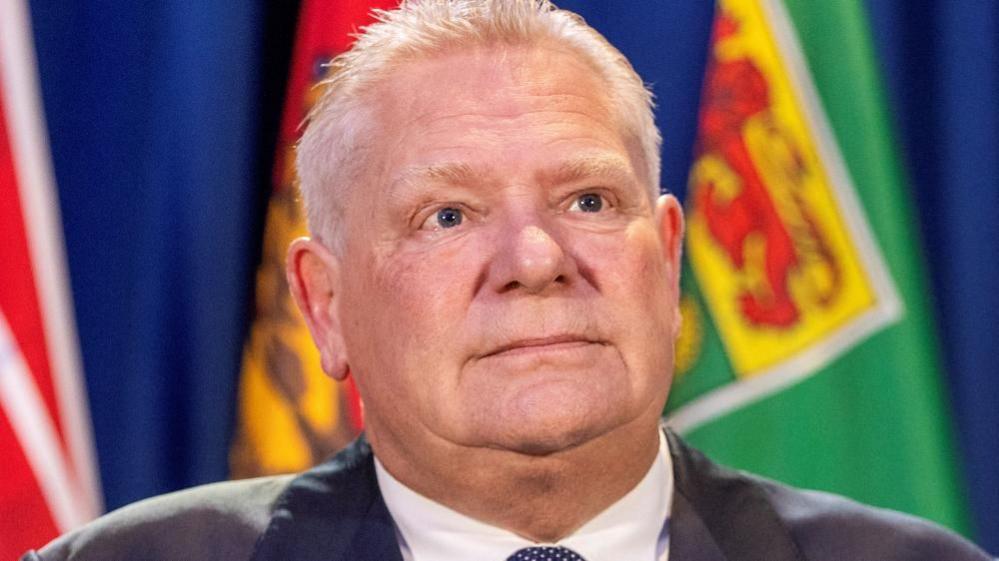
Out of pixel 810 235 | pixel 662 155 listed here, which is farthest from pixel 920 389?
pixel 662 155

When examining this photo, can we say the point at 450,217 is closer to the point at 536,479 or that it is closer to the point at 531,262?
the point at 531,262

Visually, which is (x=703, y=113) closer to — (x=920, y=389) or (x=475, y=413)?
(x=920, y=389)

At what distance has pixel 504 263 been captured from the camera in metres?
1.65

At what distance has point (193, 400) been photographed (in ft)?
7.62

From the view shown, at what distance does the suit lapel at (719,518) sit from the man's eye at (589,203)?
1.33 ft

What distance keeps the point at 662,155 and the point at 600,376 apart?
81 centimetres

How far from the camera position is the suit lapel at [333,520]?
1829 millimetres

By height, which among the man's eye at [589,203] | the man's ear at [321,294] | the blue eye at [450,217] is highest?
the man's eye at [589,203]

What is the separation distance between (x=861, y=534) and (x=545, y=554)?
46cm

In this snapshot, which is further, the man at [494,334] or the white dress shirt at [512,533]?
the white dress shirt at [512,533]

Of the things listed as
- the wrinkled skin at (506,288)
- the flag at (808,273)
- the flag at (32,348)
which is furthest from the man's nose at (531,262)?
the flag at (32,348)

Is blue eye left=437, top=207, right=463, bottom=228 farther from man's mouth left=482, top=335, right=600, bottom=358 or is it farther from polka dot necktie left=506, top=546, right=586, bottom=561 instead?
polka dot necktie left=506, top=546, right=586, bottom=561

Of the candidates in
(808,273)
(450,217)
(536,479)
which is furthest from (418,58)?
(808,273)

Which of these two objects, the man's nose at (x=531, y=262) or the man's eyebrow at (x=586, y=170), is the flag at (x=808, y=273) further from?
the man's nose at (x=531, y=262)
